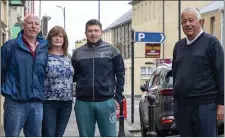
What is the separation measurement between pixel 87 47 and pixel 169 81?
214 inches

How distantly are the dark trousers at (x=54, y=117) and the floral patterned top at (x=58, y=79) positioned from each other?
3.5 inches

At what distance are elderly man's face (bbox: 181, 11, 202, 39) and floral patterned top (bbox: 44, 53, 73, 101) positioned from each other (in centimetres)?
144

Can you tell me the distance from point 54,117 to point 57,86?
1.27 feet

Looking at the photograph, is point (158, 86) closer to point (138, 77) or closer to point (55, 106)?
point (55, 106)

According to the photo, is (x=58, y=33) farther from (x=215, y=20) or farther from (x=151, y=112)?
(x=215, y=20)

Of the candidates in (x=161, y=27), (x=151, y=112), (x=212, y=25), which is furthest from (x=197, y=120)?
(x=161, y=27)

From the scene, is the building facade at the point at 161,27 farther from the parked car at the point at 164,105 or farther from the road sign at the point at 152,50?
the parked car at the point at 164,105

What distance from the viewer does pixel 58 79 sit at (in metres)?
6.19

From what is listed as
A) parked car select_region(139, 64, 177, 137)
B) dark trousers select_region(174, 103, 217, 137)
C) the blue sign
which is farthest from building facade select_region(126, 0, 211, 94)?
dark trousers select_region(174, 103, 217, 137)

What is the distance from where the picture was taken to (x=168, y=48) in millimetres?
62656

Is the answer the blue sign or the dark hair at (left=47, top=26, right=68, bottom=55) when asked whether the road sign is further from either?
the dark hair at (left=47, top=26, right=68, bottom=55)

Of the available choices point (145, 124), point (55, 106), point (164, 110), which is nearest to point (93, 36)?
point (55, 106)

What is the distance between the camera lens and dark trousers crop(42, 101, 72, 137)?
20.4 feet

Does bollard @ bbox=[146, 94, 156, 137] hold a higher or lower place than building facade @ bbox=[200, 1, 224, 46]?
lower
